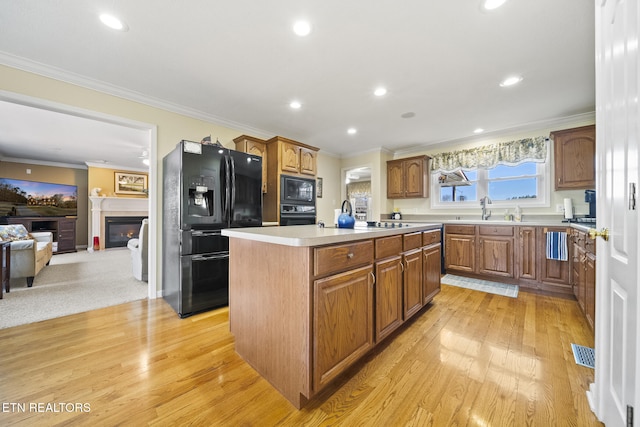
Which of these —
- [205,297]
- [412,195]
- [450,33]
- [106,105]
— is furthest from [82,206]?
[450,33]

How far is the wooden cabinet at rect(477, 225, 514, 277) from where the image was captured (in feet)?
11.2

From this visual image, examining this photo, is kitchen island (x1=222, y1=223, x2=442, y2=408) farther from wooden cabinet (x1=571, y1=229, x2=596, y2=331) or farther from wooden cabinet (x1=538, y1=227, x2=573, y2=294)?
wooden cabinet (x1=538, y1=227, x2=573, y2=294)

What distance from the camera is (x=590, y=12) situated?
5.50 feet

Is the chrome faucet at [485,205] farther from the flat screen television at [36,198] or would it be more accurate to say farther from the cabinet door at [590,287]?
the flat screen television at [36,198]

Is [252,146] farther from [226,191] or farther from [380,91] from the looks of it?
[380,91]

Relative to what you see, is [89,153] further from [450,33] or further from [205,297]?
[450,33]

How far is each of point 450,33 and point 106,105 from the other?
11.6ft

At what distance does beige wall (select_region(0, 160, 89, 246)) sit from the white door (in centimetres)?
1006

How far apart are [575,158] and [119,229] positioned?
1037cm

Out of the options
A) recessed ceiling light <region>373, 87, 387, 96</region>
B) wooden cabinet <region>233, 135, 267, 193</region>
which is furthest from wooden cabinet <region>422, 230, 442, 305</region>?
wooden cabinet <region>233, 135, 267, 193</region>

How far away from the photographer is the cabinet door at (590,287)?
1.99 metres

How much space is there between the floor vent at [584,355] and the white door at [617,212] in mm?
479

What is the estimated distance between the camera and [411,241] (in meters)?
2.18

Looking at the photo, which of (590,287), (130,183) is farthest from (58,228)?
(590,287)
